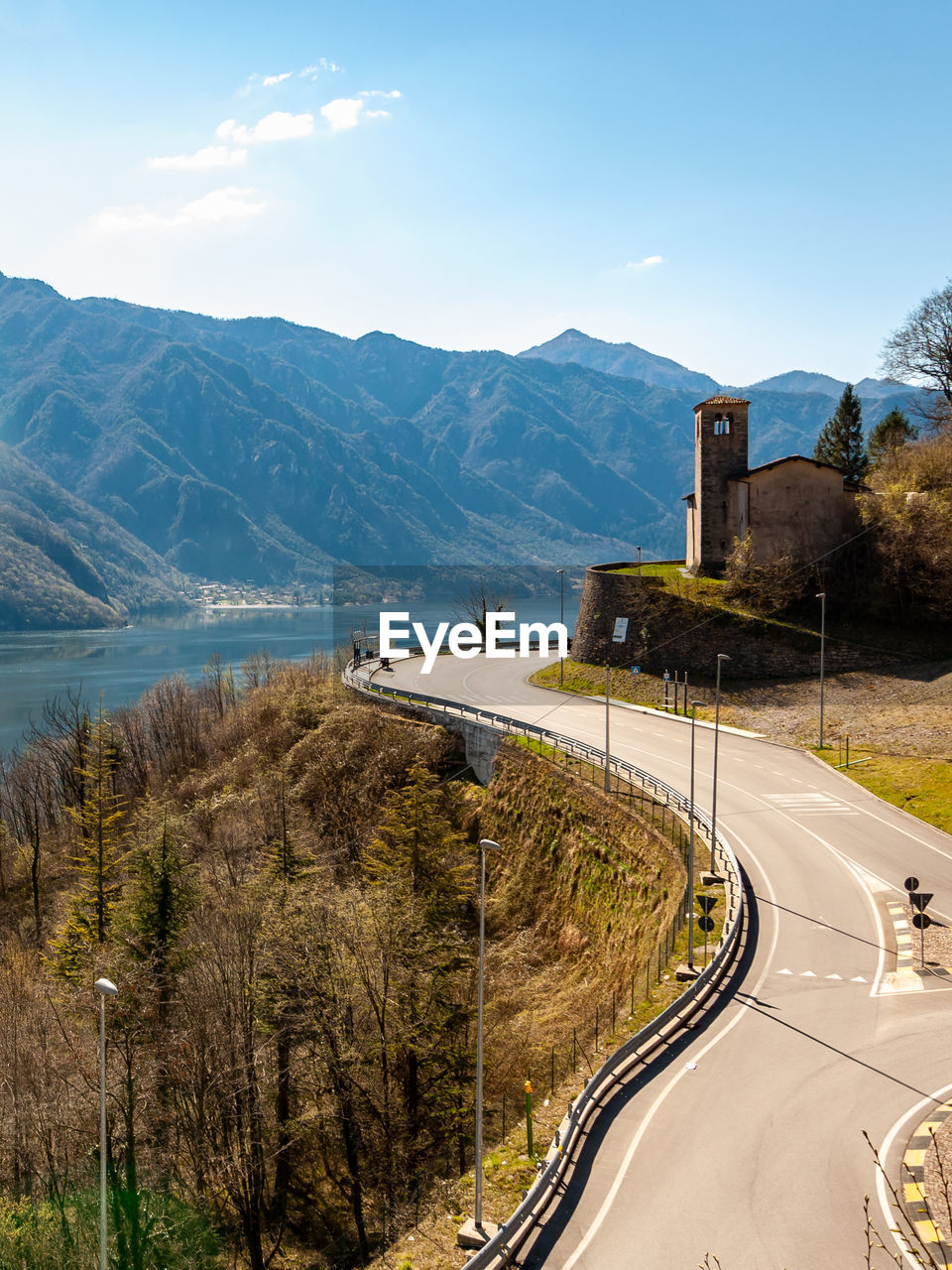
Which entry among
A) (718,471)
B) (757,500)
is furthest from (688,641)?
(718,471)

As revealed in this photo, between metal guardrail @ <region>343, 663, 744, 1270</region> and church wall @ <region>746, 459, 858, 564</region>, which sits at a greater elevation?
church wall @ <region>746, 459, 858, 564</region>

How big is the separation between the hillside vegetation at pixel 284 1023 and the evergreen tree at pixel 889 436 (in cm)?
4946

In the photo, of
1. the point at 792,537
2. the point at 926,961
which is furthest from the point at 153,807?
the point at 792,537

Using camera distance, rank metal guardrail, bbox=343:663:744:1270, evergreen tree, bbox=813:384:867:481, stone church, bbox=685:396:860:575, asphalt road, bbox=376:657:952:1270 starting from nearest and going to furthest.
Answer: asphalt road, bbox=376:657:952:1270 → metal guardrail, bbox=343:663:744:1270 → stone church, bbox=685:396:860:575 → evergreen tree, bbox=813:384:867:481

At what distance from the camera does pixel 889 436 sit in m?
78.2

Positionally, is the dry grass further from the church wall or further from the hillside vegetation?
the church wall

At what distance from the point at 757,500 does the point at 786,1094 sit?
52.1 m

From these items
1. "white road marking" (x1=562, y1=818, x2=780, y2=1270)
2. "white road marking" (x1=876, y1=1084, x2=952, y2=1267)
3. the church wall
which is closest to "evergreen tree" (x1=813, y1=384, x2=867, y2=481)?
the church wall

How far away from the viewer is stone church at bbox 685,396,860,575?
6494 cm

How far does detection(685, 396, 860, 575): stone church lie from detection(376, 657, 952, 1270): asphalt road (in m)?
33.9

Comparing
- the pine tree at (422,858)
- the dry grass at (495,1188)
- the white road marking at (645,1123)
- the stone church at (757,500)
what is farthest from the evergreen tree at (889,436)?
the dry grass at (495,1188)

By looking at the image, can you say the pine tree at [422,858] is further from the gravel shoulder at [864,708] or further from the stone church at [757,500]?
the stone church at [757,500]

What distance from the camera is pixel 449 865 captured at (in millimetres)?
38812

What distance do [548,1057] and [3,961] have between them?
32.8 m
